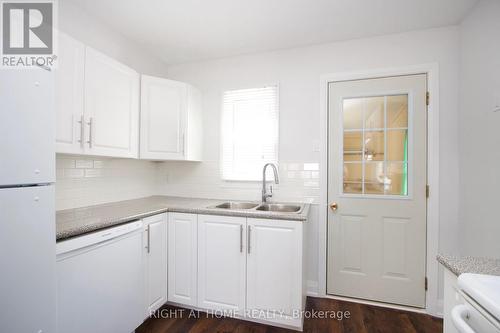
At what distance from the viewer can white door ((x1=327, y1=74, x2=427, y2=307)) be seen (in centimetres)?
207

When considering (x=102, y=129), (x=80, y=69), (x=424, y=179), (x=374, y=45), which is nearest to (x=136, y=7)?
(x=80, y=69)

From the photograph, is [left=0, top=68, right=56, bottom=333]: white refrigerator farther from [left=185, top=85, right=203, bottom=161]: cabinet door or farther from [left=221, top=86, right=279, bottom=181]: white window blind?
[left=221, top=86, right=279, bottom=181]: white window blind

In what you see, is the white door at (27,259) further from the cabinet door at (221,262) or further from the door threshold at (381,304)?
the door threshold at (381,304)

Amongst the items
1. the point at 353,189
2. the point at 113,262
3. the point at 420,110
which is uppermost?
the point at 420,110

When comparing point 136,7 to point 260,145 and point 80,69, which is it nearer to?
point 80,69

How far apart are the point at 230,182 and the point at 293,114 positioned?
1.00 metres

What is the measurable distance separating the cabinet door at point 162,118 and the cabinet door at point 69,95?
61 cm

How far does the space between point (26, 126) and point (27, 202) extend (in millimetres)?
321

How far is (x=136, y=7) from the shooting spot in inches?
72.9

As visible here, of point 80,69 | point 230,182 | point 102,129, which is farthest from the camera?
point 230,182

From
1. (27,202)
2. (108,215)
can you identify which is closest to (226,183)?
(108,215)

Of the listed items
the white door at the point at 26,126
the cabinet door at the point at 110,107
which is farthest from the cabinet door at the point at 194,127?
the white door at the point at 26,126

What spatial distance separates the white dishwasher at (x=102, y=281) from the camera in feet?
4.03

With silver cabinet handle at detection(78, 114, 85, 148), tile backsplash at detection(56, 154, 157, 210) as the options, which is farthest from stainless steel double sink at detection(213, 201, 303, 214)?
silver cabinet handle at detection(78, 114, 85, 148)
